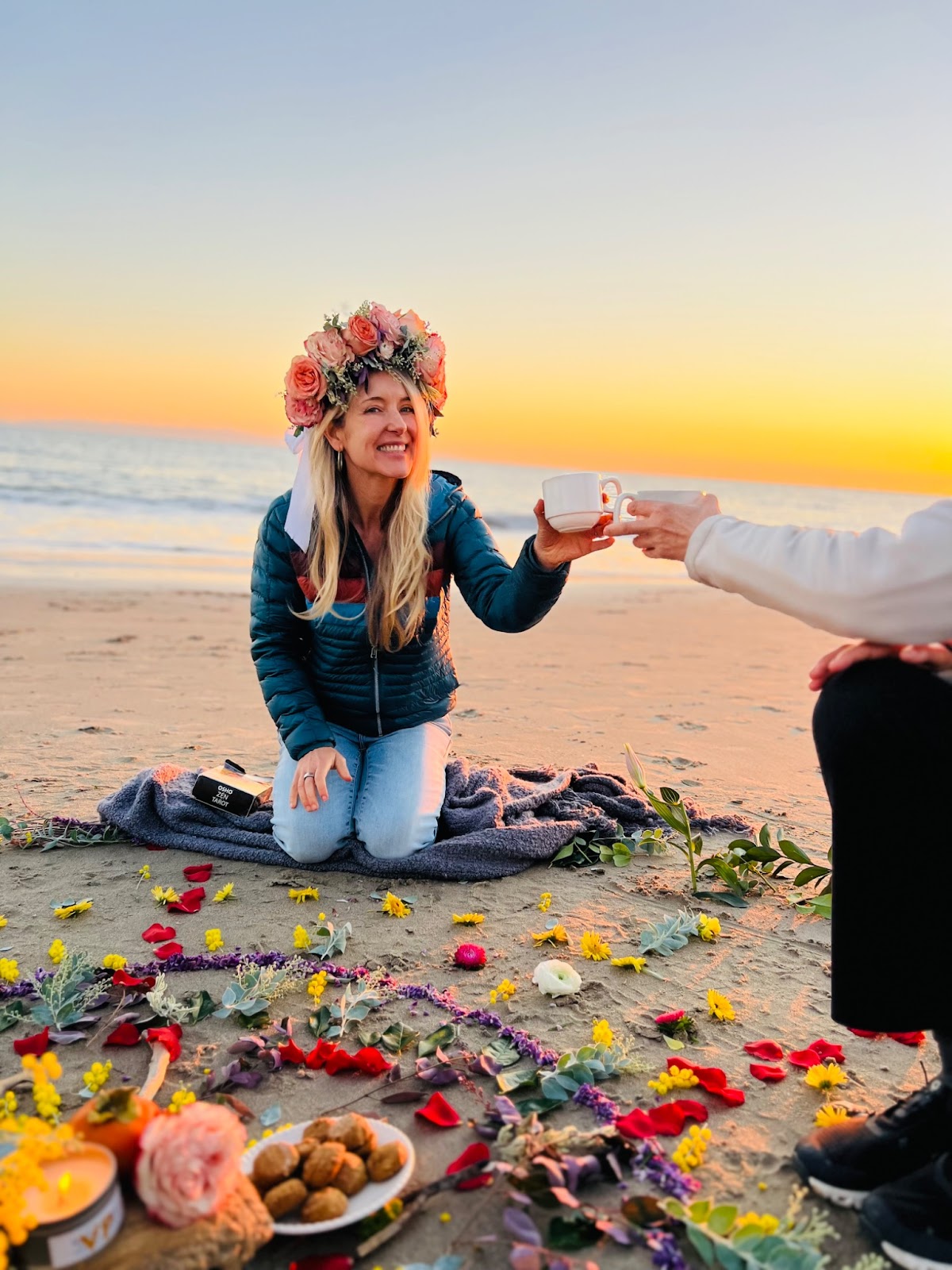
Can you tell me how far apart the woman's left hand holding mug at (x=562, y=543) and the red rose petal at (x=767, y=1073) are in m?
1.68

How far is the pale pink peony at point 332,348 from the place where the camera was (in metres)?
3.79

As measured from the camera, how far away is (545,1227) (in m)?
1.92

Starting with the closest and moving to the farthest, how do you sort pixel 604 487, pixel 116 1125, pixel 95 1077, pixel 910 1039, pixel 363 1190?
1. pixel 116 1125
2. pixel 363 1190
3. pixel 95 1077
4. pixel 910 1039
5. pixel 604 487

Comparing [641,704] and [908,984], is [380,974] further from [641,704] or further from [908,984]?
[641,704]

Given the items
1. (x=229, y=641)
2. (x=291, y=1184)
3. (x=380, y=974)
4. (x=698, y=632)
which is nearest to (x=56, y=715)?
(x=229, y=641)

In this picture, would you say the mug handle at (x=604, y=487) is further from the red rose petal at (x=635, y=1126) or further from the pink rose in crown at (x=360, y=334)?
the red rose petal at (x=635, y=1126)

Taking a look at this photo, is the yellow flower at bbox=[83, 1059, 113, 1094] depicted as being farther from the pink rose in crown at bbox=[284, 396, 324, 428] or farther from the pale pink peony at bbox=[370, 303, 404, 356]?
the pale pink peony at bbox=[370, 303, 404, 356]

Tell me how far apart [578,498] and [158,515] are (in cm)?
1939

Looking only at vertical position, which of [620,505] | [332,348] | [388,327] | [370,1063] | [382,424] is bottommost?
[370,1063]

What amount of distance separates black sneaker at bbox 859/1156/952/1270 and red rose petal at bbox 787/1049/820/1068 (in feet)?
1.78

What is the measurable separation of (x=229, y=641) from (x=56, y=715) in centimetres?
279

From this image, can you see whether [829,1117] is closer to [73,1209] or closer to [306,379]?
[73,1209]

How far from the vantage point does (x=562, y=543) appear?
3.48m

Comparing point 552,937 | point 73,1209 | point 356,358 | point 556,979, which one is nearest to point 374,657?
point 356,358
